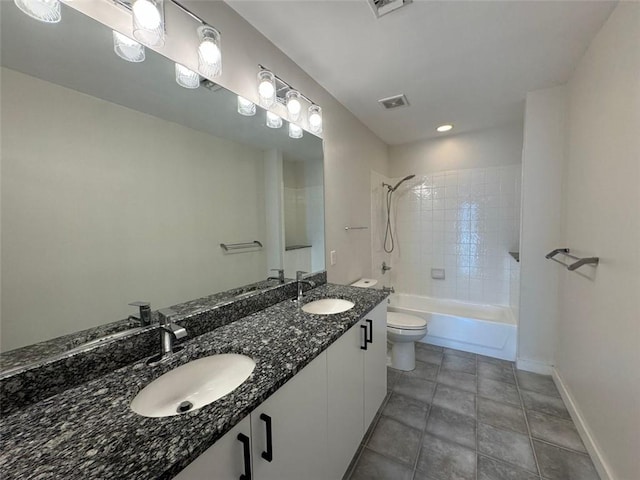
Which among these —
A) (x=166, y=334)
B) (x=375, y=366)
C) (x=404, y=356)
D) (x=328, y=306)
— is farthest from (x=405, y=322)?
(x=166, y=334)

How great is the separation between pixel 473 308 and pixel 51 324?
3.44 metres

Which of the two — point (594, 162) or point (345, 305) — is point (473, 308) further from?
point (345, 305)

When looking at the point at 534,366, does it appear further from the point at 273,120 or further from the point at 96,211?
the point at 96,211

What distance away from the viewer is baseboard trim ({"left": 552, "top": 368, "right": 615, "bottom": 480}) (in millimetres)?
1247

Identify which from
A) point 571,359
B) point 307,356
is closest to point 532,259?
point 571,359

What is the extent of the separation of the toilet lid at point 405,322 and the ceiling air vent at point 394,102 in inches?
75.1

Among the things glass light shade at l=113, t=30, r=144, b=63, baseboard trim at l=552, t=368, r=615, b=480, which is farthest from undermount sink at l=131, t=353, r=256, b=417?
baseboard trim at l=552, t=368, r=615, b=480

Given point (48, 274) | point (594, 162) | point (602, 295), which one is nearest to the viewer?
point (48, 274)

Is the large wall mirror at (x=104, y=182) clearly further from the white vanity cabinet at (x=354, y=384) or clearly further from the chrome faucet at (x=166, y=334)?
the white vanity cabinet at (x=354, y=384)

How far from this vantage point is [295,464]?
88 cm

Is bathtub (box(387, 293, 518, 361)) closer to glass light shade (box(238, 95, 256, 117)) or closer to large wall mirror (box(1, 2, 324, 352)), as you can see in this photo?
large wall mirror (box(1, 2, 324, 352))

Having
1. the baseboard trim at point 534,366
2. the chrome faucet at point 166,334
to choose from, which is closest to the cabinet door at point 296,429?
the chrome faucet at point 166,334

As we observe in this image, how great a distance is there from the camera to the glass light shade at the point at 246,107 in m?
1.33

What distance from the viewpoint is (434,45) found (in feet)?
4.96
